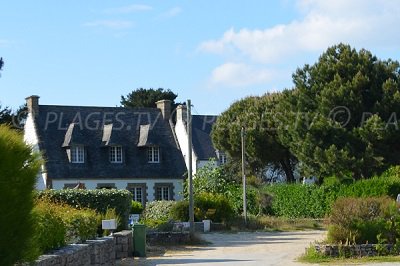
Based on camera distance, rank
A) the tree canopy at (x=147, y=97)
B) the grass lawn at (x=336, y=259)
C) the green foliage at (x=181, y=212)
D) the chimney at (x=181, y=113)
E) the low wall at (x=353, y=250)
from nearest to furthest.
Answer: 1. the grass lawn at (x=336, y=259)
2. the low wall at (x=353, y=250)
3. the green foliage at (x=181, y=212)
4. the chimney at (x=181, y=113)
5. the tree canopy at (x=147, y=97)

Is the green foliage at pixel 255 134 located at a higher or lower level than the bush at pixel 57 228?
higher

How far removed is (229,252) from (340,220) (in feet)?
→ 14.9

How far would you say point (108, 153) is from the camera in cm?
5541

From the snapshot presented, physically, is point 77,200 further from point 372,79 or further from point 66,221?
point 372,79

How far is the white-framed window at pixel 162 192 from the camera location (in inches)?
2177

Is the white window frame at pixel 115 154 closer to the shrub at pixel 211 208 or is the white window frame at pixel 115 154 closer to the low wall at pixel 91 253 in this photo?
the shrub at pixel 211 208

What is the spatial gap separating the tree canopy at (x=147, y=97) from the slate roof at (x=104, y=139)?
19.4 meters

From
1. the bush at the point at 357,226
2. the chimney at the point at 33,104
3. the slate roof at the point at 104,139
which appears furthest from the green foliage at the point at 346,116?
the bush at the point at 357,226

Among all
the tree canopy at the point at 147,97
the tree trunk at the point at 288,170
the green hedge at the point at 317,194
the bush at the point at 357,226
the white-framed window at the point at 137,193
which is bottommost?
the bush at the point at 357,226

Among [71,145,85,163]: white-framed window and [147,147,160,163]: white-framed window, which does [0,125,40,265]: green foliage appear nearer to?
[71,145,85,163]: white-framed window

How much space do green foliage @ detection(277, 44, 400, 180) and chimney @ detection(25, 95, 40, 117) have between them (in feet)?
58.6

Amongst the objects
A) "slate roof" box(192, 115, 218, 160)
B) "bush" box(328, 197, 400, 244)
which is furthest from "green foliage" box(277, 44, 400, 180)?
"bush" box(328, 197, 400, 244)

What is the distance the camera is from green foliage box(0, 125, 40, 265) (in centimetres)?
945

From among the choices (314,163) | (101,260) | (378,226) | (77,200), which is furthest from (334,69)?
(101,260)
